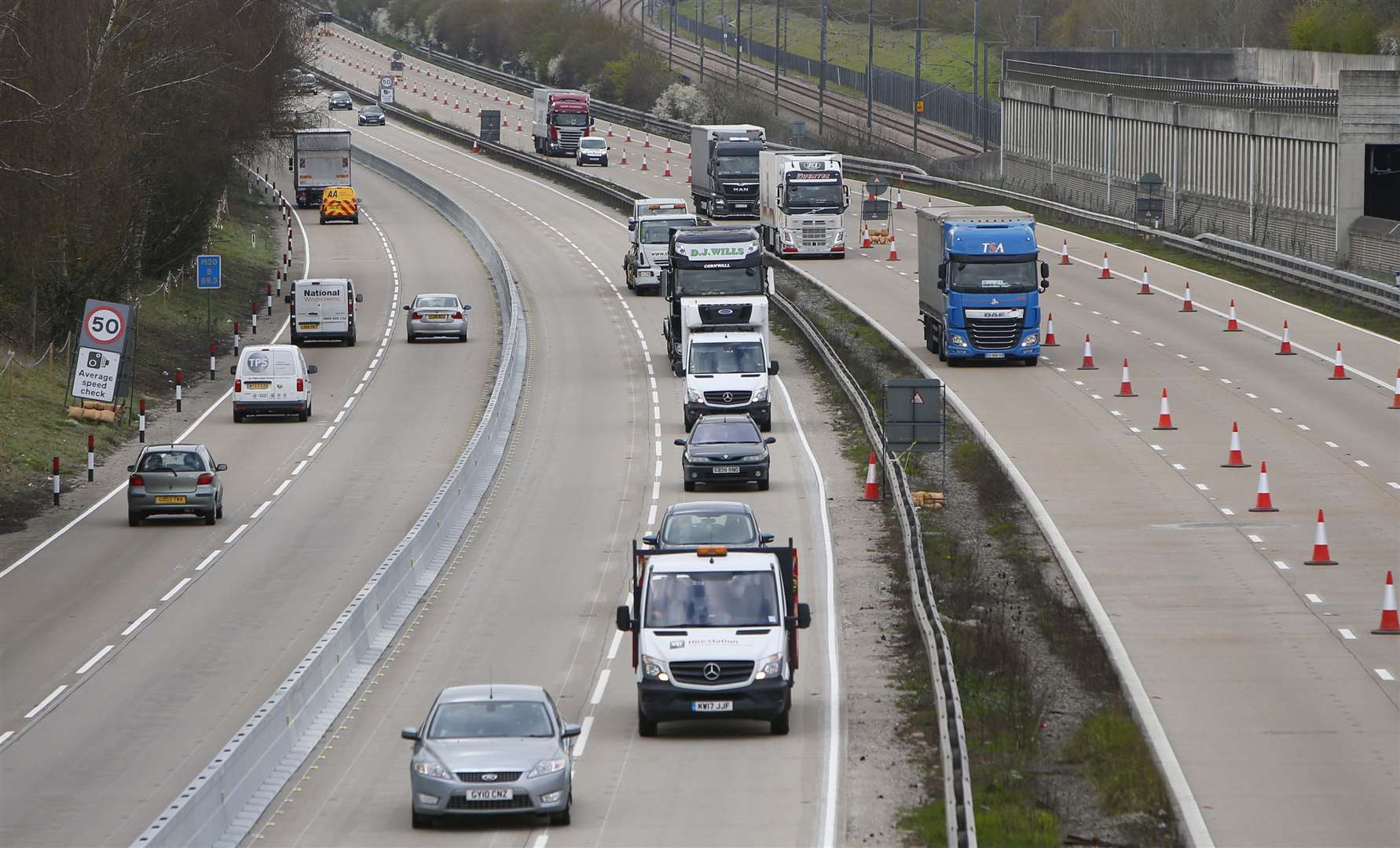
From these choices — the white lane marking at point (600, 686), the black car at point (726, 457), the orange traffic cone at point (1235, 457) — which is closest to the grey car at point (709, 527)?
the white lane marking at point (600, 686)

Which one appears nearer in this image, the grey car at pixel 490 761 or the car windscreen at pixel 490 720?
the grey car at pixel 490 761

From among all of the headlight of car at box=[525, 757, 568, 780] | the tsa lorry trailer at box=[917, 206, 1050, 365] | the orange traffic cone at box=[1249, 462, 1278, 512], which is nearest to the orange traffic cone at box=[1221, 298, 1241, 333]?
the tsa lorry trailer at box=[917, 206, 1050, 365]

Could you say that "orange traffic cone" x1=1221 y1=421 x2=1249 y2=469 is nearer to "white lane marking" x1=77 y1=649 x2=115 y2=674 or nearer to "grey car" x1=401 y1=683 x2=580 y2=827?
"white lane marking" x1=77 y1=649 x2=115 y2=674

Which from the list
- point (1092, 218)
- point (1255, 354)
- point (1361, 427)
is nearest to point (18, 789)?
point (1361, 427)

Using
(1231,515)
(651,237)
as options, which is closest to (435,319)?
(651,237)

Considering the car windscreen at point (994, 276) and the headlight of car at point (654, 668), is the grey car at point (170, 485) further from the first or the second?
the car windscreen at point (994, 276)

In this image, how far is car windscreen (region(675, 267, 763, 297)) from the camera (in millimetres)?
50500

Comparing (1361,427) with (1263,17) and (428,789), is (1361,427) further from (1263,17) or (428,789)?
(1263,17)

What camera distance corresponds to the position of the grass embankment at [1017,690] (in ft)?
61.2

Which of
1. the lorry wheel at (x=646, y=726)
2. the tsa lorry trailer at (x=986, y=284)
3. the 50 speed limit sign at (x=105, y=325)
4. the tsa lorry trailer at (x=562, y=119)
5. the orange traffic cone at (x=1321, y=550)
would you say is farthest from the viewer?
the tsa lorry trailer at (x=562, y=119)

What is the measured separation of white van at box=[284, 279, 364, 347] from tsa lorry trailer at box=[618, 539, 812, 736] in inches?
1437

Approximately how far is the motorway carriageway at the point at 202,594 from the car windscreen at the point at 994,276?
11787 millimetres

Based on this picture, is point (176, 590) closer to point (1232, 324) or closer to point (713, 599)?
point (713, 599)

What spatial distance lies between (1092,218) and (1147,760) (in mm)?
56498
